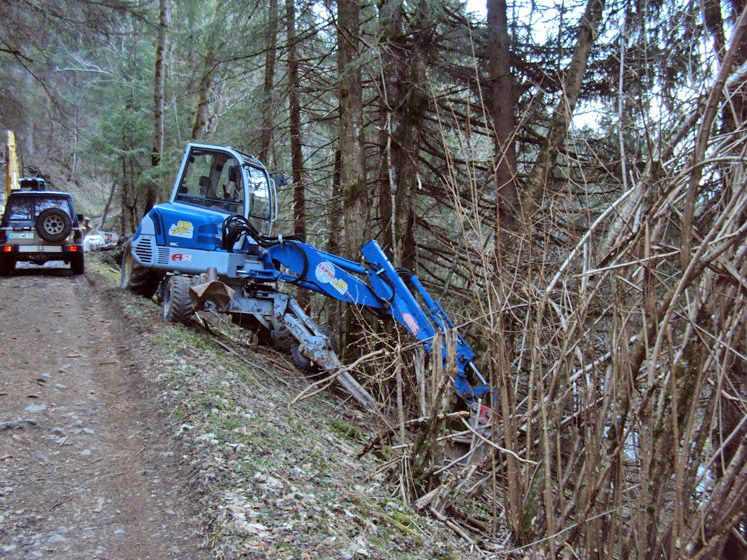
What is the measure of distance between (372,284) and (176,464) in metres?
4.04

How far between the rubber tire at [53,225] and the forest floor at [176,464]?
7.09 m

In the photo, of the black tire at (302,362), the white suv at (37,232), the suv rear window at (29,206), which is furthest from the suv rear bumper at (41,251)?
the black tire at (302,362)

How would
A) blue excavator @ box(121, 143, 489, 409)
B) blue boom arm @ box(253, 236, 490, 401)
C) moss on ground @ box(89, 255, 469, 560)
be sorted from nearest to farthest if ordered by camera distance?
moss on ground @ box(89, 255, 469, 560), blue boom arm @ box(253, 236, 490, 401), blue excavator @ box(121, 143, 489, 409)

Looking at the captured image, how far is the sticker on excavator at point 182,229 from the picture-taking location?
898 centimetres

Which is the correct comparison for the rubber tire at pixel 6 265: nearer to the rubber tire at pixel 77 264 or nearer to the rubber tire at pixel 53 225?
the rubber tire at pixel 53 225

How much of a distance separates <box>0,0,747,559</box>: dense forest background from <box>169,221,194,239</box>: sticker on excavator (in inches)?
100

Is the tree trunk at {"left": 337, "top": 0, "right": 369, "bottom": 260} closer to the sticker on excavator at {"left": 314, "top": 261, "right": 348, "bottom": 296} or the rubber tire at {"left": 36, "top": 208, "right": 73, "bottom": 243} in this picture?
the sticker on excavator at {"left": 314, "top": 261, "right": 348, "bottom": 296}

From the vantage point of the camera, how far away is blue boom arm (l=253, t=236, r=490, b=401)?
7.27m

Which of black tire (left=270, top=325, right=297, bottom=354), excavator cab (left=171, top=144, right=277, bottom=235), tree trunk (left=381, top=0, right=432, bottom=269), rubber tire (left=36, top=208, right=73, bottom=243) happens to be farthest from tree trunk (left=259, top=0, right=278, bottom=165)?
rubber tire (left=36, top=208, right=73, bottom=243)

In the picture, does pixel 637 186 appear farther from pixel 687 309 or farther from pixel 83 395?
pixel 83 395

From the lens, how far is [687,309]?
3.40 metres

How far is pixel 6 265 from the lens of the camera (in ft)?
46.6

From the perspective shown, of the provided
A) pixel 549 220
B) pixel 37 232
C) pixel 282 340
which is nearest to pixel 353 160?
pixel 282 340

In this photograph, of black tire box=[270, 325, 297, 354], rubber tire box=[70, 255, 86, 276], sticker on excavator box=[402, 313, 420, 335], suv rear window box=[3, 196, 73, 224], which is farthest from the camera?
rubber tire box=[70, 255, 86, 276]
